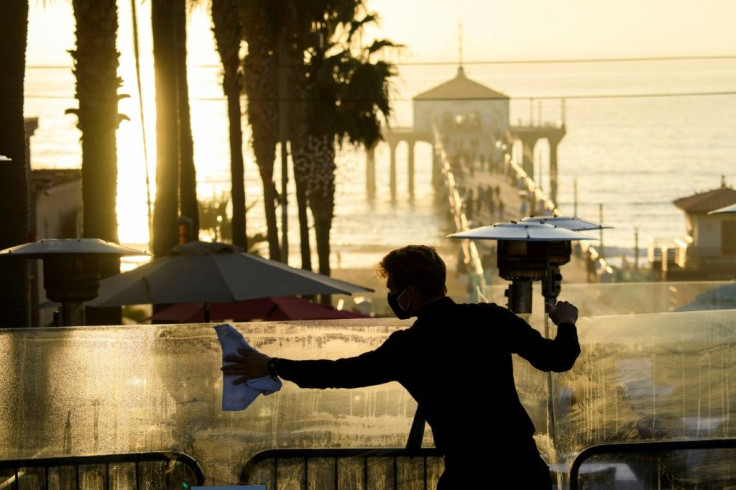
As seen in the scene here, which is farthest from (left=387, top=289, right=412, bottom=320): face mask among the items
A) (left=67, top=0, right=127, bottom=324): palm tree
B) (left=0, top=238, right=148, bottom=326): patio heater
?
(left=67, top=0, right=127, bottom=324): palm tree

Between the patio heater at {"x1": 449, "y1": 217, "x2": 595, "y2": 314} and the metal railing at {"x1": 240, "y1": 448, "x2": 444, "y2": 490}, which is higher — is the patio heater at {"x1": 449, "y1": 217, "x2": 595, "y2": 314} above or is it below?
above

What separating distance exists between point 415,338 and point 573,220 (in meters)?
9.26

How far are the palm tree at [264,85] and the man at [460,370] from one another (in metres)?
31.2

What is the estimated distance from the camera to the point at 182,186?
2517 cm

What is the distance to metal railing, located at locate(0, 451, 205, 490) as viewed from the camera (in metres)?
6.80

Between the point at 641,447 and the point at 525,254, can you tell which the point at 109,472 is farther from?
the point at 525,254

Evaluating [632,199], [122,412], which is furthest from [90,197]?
[632,199]

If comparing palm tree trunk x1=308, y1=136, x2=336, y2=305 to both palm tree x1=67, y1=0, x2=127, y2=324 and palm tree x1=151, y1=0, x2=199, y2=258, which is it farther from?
palm tree x1=67, y1=0, x2=127, y2=324

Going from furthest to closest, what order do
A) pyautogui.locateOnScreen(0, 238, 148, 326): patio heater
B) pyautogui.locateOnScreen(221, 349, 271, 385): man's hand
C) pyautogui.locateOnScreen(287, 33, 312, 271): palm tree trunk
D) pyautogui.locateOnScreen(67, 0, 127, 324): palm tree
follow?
pyautogui.locateOnScreen(287, 33, 312, 271): palm tree trunk → pyautogui.locateOnScreen(67, 0, 127, 324): palm tree → pyautogui.locateOnScreen(0, 238, 148, 326): patio heater → pyautogui.locateOnScreen(221, 349, 271, 385): man's hand

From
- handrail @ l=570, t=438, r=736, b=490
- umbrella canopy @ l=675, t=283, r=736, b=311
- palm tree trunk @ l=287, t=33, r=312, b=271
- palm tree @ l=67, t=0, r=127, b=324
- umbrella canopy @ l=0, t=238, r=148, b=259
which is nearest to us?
handrail @ l=570, t=438, r=736, b=490

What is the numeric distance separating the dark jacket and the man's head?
1.9 inches

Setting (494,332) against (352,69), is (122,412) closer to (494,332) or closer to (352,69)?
(494,332)

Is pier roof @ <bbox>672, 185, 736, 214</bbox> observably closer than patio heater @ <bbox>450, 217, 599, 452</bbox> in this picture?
No

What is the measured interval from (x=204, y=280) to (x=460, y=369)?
31.0 feet
